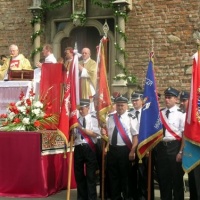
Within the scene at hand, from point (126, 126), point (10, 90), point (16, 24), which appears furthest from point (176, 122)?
point (16, 24)

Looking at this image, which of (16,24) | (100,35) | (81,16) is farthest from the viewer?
(16,24)

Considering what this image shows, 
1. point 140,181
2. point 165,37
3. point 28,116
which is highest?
point 165,37

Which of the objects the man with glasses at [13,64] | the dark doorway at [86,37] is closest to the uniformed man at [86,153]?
the man with glasses at [13,64]

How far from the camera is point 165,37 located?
14.0 metres

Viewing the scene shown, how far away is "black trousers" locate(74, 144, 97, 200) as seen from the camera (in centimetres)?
806

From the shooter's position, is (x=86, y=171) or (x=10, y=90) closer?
(x=86, y=171)

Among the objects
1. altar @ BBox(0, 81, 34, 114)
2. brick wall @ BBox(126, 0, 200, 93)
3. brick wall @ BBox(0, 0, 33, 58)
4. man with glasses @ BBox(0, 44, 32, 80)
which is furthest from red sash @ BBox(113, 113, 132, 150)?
brick wall @ BBox(0, 0, 33, 58)

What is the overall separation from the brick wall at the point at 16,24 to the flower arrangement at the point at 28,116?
6.73 m

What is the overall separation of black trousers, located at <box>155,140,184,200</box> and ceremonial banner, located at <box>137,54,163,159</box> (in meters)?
0.23

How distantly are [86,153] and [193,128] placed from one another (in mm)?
2142

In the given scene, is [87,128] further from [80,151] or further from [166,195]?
[166,195]

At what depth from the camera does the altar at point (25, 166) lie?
871 centimetres

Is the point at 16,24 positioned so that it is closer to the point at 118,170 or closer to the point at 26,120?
the point at 26,120

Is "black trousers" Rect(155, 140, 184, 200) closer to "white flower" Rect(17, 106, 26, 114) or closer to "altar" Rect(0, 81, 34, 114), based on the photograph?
"white flower" Rect(17, 106, 26, 114)
